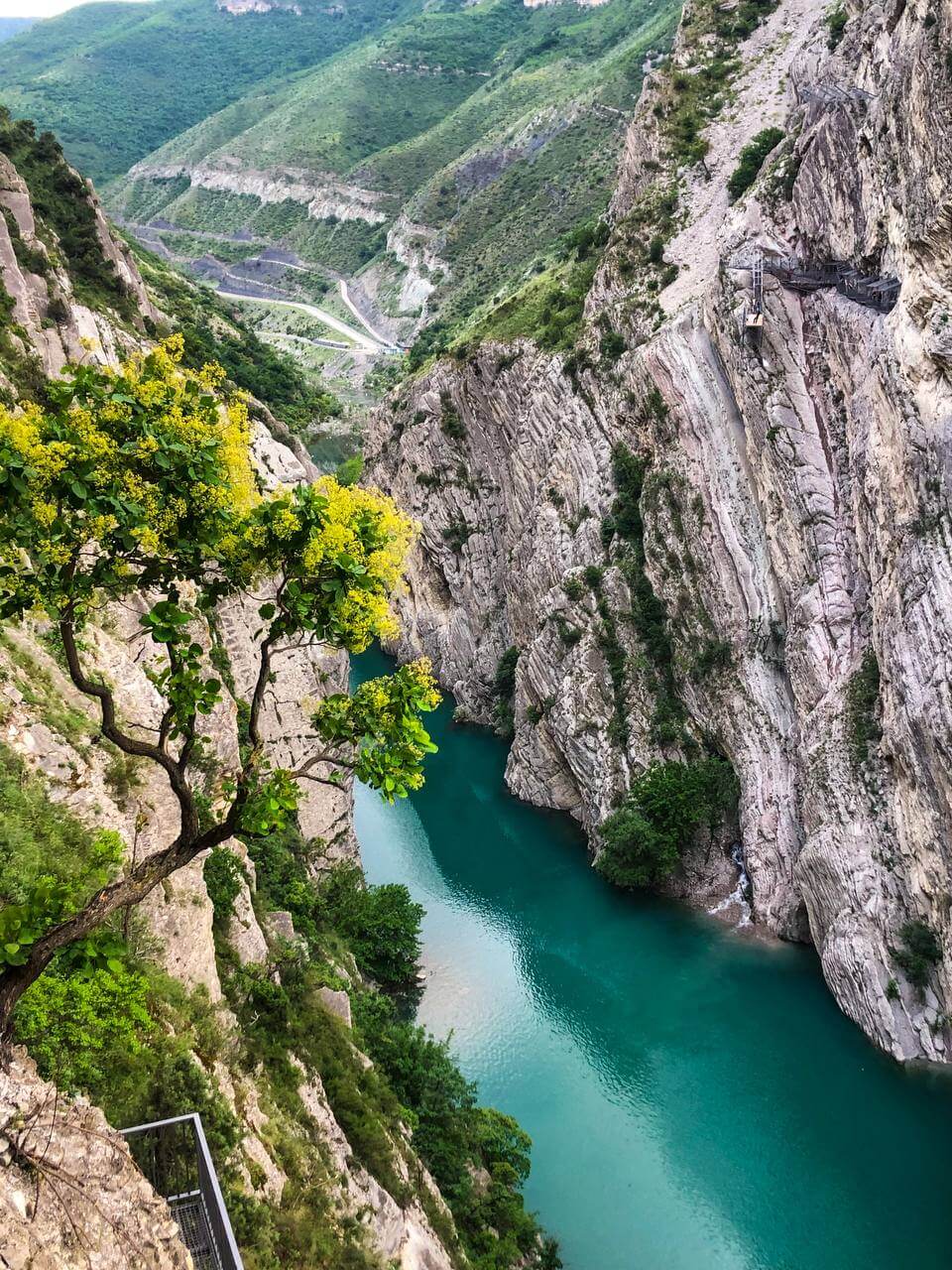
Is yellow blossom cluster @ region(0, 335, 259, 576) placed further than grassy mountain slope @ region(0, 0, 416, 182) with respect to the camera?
No

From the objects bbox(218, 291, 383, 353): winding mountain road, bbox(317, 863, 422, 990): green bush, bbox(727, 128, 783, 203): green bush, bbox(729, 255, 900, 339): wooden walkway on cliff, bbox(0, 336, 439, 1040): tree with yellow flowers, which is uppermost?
bbox(727, 128, 783, 203): green bush

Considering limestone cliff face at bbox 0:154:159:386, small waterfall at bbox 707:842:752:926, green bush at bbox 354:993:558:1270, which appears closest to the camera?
green bush at bbox 354:993:558:1270

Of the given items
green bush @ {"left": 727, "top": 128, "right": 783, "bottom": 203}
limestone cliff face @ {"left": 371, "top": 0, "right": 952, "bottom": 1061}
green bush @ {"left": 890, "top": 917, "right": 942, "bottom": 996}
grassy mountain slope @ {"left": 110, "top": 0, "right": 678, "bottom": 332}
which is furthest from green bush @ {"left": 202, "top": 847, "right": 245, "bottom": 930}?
grassy mountain slope @ {"left": 110, "top": 0, "right": 678, "bottom": 332}

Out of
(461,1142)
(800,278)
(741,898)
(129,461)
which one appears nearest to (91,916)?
(129,461)

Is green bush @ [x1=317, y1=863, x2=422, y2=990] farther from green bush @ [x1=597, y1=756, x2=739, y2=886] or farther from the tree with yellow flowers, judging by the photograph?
the tree with yellow flowers

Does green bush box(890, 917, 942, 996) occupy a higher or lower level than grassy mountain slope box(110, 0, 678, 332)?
lower

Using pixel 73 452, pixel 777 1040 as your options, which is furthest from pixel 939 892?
pixel 73 452
